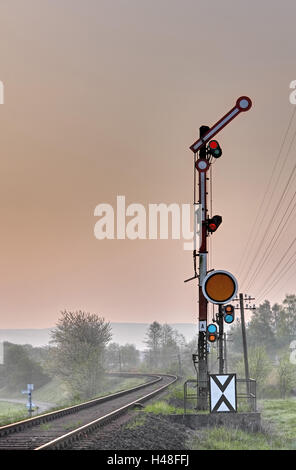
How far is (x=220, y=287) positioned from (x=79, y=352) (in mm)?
54062

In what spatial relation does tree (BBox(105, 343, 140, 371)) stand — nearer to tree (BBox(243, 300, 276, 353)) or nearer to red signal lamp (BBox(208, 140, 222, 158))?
tree (BBox(243, 300, 276, 353))

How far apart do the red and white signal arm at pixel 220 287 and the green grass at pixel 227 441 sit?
595 centimetres

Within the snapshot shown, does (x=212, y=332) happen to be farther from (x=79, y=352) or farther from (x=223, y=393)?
(x=79, y=352)

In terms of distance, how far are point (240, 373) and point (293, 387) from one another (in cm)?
712

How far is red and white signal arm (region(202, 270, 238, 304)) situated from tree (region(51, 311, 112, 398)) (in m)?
53.4

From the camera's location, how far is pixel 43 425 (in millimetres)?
17469

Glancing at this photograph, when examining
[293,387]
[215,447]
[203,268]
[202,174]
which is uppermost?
[202,174]

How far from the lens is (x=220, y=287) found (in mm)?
9820

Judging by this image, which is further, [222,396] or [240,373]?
[240,373]

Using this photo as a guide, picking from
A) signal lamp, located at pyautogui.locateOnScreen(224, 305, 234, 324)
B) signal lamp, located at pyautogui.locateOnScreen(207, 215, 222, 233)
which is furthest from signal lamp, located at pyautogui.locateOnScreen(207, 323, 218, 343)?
signal lamp, located at pyautogui.locateOnScreen(207, 215, 222, 233)

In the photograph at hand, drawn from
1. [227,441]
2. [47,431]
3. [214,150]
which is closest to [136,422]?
[47,431]

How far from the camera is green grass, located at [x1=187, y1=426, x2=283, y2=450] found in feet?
46.5
